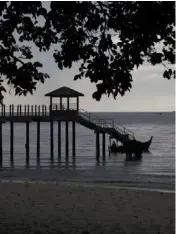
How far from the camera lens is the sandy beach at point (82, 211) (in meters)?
10.9

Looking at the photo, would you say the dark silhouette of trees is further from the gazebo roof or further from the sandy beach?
the gazebo roof

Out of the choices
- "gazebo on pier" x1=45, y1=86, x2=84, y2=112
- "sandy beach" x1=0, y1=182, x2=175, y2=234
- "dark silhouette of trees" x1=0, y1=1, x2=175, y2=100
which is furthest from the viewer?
"gazebo on pier" x1=45, y1=86, x2=84, y2=112

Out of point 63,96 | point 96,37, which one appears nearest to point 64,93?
point 63,96

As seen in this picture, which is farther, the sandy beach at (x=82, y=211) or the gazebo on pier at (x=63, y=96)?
the gazebo on pier at (x=63, y=96)

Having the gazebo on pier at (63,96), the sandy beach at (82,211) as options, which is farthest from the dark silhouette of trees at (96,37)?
the gazebo on pier at (63,96)

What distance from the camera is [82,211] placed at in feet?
43.9

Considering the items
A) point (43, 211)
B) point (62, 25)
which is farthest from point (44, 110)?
point (62, 25)

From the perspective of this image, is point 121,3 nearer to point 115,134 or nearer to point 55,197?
point 55,197

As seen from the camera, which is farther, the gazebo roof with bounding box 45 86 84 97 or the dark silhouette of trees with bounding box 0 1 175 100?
the gazebo roof with bounding box 45 86 84 97

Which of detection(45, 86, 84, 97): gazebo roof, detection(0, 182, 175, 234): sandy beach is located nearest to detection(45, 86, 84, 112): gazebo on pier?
detection(45, 86, 84, 97): gazebo roof

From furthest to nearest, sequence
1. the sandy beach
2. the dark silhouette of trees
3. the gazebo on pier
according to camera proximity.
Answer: the gazebo on pier, the sandy beach, the dark silhouette of trees

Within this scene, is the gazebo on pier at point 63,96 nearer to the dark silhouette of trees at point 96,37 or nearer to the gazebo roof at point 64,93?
the gazebo roof at point 64,93

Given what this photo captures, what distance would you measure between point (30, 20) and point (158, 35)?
200 centimetres

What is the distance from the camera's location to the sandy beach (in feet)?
35.6
